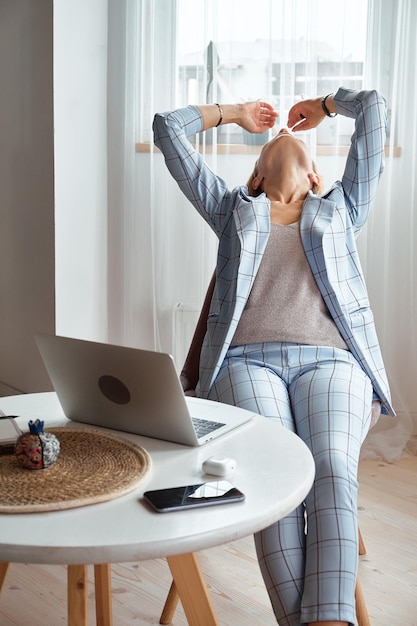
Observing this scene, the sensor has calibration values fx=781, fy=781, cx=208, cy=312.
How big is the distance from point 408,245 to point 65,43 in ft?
4.65

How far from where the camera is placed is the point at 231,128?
2.83 m

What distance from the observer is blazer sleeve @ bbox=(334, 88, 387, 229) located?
198cm

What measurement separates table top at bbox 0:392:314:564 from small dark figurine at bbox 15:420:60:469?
0.47 ft

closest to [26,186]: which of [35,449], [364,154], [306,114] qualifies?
[306,114]

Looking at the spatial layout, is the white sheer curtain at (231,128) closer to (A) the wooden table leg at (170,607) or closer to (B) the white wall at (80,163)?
(B) the white wall at (80,163)

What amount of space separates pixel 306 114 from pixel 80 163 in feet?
3.28

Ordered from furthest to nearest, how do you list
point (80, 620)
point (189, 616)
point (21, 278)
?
point (21, 278) → point (80, 620) → point (189, 616)

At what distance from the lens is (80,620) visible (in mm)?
1320

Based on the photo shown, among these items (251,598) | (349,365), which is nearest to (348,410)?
(349,365)

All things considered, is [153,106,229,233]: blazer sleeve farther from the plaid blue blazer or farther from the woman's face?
the woman's face

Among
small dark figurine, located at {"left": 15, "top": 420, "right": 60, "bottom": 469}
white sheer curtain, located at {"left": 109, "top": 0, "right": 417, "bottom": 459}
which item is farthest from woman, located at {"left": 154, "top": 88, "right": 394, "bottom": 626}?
white sheer curtain, located at {"left": 109, "top": 0, "right": 417, "bottom": 459}

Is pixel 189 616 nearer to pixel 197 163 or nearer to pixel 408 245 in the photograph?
pixel 197 163

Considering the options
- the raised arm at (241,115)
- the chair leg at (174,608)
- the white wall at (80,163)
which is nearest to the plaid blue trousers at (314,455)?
the chair leg at (174,608)

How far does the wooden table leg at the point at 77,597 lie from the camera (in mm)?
1329
